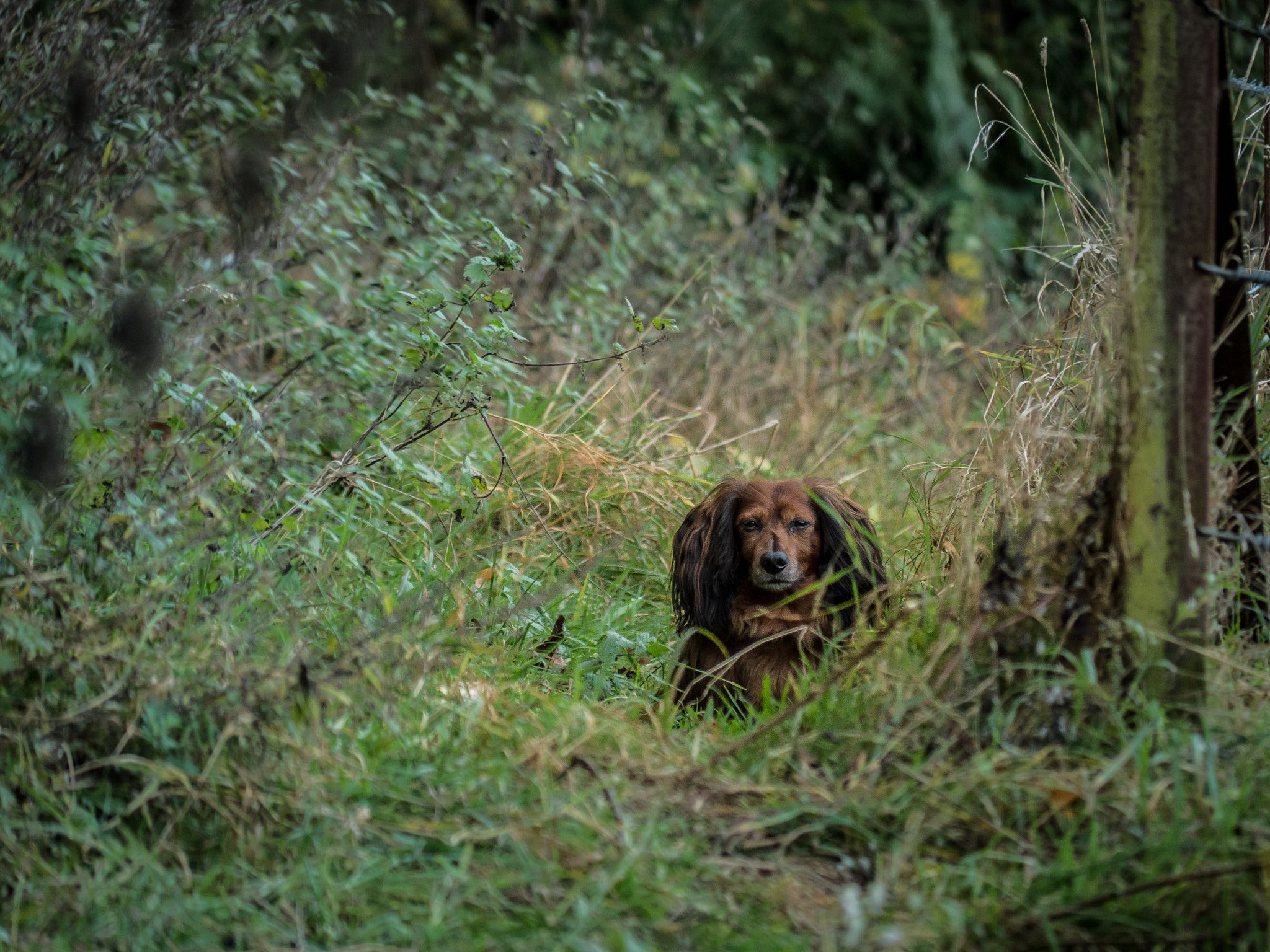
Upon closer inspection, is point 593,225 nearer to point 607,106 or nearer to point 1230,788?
point 607,106

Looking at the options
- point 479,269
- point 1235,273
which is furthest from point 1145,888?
point 479,269

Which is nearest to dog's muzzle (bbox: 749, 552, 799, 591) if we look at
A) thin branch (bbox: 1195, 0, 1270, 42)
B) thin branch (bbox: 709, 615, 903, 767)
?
thin branch (bbox: 709, 615, 903, 767)

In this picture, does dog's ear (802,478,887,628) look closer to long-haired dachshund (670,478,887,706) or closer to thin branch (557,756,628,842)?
long-haired dachshund (670,478,887,706)

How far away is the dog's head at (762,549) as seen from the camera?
3.51 meters

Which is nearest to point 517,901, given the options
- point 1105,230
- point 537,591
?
point 537,591

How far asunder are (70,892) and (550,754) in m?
0.85

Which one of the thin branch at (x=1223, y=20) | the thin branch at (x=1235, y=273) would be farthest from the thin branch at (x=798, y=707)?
the thin branch at (x=1223, y=20)

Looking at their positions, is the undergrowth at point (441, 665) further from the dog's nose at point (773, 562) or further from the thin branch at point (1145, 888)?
the dog's nose at point (773, 562)

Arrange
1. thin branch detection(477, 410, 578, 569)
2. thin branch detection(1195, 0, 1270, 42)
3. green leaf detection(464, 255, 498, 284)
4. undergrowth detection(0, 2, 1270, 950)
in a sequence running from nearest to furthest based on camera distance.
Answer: undergrowth detection(0, 2, 1270, 950)
thin branch detection(1195, 0, 1270, 42)
green leaf detection(464, 255, 498, 284)
thin branch detection(477, 410, 578, 569)

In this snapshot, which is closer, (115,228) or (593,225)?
(115,228)

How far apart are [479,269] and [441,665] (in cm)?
108

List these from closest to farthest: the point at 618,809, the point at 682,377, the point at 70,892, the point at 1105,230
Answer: the point at 70,892, the point at 618,809, the point at 1105,230, the point at 682,377

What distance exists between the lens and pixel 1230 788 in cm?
200

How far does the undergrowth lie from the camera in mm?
1965
